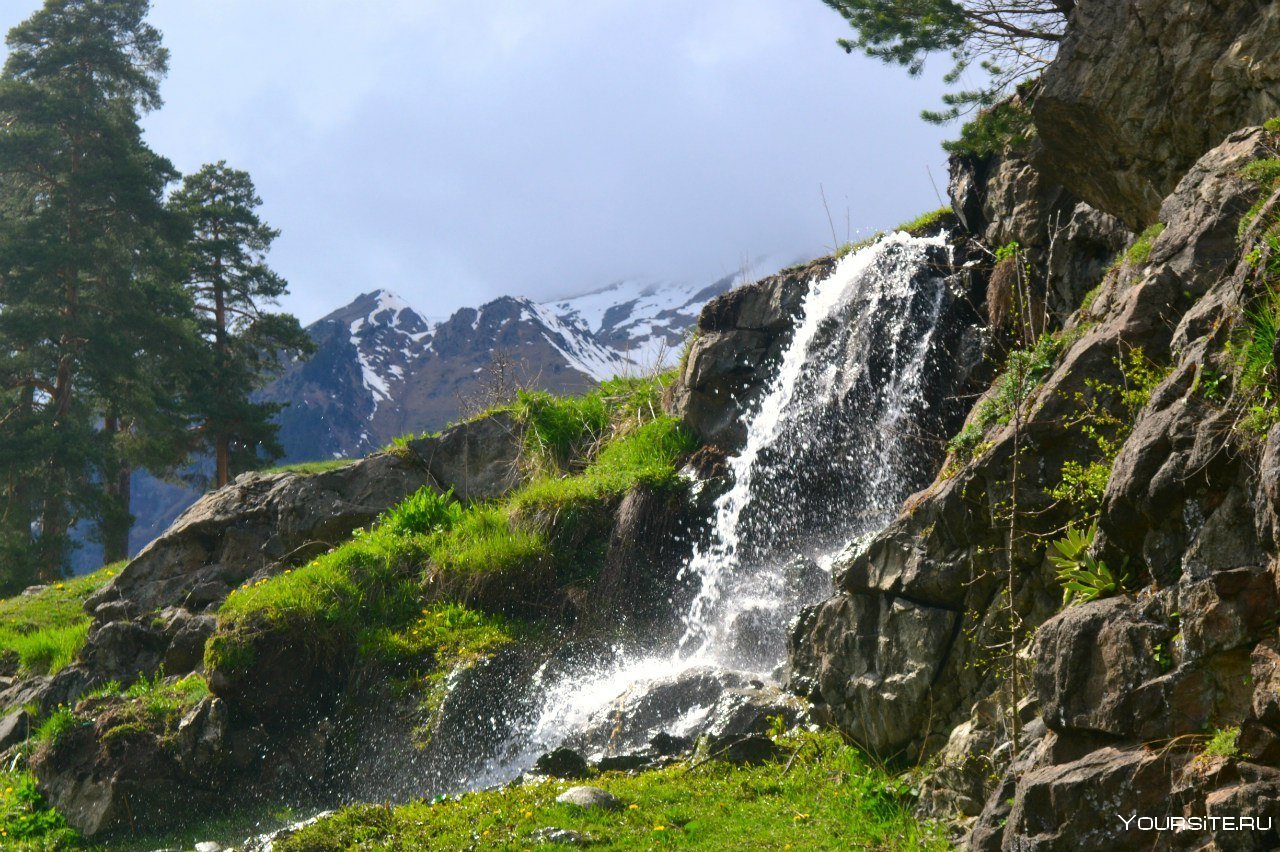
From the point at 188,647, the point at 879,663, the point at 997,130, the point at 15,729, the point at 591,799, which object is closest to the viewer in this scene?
the point at 879,663

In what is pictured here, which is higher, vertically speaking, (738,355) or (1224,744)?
(738,355)

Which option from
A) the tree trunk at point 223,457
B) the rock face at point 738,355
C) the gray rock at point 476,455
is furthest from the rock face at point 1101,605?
the tree trunk at point 223,457

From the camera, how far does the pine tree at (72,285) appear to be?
2264cm

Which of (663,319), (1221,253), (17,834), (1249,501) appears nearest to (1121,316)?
(1221,253)

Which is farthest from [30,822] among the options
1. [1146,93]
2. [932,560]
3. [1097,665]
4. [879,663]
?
[1146,93]

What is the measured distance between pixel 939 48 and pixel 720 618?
6.54m

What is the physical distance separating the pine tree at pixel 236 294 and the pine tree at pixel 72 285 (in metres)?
1.39

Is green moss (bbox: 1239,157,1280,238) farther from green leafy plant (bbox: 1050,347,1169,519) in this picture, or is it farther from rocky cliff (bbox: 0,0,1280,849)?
green leafy plant (bbox: 1050,347,1169,519)

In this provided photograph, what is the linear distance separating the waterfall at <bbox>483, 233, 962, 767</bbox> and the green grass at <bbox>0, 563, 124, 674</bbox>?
8.13 metres

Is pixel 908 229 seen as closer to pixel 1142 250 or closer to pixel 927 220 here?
pixel 927 220

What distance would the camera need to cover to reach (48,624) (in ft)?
55.7

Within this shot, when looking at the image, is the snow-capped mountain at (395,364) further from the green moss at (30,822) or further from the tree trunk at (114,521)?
the green moss at (30,822)

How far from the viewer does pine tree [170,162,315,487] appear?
26.6m

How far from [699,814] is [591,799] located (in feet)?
2.85
